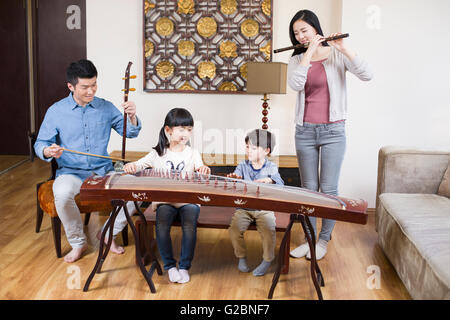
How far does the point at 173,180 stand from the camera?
7.89 feet

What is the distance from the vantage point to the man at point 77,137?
2768 mm

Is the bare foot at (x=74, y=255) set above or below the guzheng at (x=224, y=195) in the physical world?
below

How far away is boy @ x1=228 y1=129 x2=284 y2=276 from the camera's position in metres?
2.59

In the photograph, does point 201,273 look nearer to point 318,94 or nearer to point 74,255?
point 74,255

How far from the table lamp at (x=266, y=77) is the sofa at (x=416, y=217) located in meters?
0.93

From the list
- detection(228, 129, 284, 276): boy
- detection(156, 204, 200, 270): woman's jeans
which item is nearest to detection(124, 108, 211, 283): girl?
detection(156, 204, 200, 270): woman's jeans

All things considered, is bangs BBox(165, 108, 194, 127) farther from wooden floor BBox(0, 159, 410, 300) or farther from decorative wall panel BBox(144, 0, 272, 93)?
decorative wall panel BBox(144, 0, 272, 93)

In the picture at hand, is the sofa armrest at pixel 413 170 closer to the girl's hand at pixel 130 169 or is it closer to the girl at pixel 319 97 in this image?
the girl at pixel 319 97

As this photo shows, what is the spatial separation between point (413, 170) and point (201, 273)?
140 cm

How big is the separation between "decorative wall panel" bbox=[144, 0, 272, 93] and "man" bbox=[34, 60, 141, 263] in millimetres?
1180

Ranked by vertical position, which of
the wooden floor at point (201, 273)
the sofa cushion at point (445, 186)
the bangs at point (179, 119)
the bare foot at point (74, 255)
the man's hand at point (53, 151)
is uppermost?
the bangs at point (179, 119)

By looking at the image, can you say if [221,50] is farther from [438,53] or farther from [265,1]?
[438,53]

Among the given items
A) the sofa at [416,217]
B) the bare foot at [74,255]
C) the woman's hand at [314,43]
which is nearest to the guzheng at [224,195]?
the sofa at [416,217]
